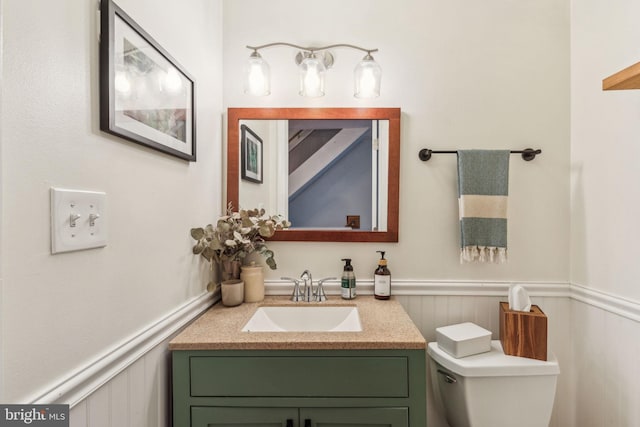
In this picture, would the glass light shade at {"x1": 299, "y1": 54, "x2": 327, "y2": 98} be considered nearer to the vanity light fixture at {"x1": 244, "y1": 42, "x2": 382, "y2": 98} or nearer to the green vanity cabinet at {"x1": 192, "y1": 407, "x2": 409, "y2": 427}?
the vanity light fixture at {"x1": 244, "y1": 42, "x2": 382, "y2": 98}

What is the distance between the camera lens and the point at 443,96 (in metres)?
1.45

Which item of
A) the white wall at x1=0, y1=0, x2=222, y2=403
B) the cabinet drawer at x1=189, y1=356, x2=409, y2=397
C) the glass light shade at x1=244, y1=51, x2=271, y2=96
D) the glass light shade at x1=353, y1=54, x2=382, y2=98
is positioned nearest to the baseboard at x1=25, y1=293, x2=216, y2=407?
the white wall at x1=0, y1=0, x2=222, y2=403

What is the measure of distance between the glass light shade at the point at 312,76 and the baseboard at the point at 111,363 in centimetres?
99

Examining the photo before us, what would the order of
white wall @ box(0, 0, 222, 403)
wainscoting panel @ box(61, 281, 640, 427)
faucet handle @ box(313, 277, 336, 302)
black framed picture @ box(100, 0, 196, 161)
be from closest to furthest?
white wall @ box(0, 0, 222, 403)
black framed picture @ box(100, 0, 196, 161)
wainscoting panel @ box(61, 281, 640, 427)
faucet handle @ box(313, 277, 336, 302)

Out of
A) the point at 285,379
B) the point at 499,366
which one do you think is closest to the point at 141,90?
the point at 285,379

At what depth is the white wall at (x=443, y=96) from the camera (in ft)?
4.70

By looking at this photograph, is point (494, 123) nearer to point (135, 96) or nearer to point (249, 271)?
point (249, 271)

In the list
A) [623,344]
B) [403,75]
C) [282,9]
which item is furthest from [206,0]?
[623,344]

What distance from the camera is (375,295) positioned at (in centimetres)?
141

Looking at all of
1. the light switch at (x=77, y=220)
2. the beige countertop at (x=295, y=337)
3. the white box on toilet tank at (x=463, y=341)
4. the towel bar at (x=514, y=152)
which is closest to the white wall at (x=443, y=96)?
the towel bar at (x=514, y=152)

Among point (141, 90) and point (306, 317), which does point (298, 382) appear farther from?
point (141, 90)

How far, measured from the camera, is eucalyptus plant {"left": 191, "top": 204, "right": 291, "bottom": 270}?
3.87 feet

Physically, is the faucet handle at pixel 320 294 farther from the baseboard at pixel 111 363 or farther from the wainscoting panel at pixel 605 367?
the wainscoting panel at pixel 605 367

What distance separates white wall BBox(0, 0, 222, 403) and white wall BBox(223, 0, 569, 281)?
23.3 inches
